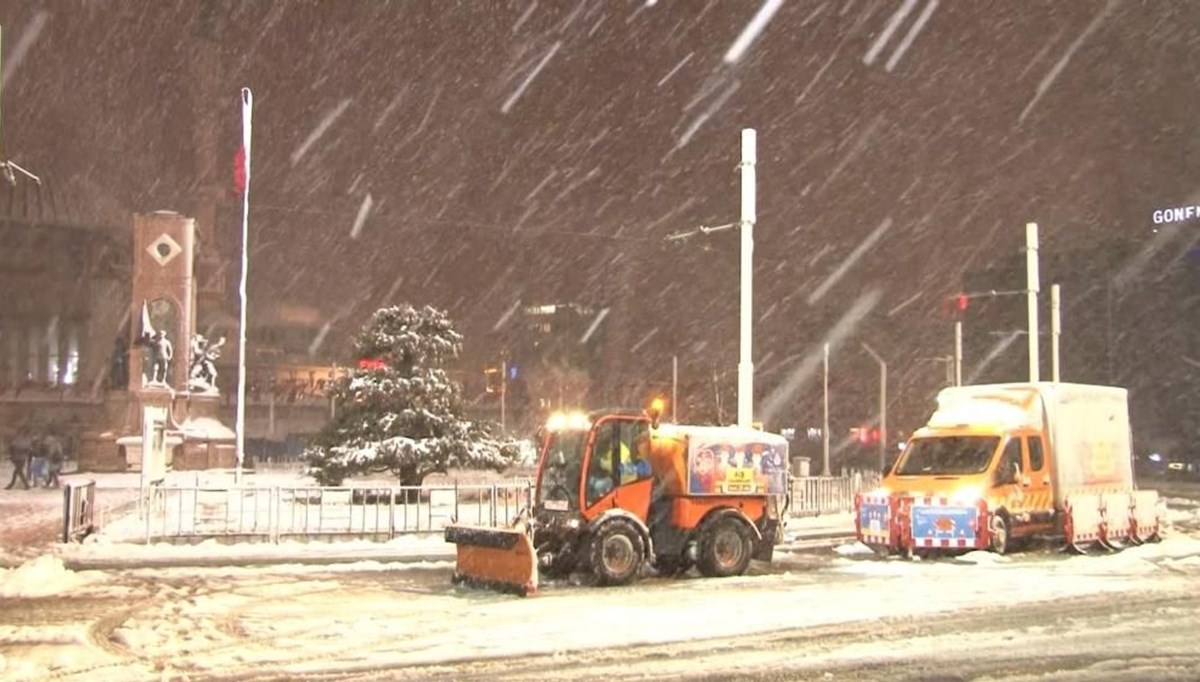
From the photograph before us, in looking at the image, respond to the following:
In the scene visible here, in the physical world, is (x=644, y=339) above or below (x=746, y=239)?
above

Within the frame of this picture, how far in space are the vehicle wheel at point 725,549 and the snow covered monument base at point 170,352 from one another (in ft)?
103

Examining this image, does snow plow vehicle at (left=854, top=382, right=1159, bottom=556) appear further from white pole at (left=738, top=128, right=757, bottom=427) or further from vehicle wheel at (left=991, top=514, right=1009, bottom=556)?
Answer: white pole at (left=738, top=128, right=757, bottom=427)

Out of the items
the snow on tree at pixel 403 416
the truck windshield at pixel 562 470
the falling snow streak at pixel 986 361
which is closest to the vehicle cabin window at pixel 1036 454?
the truck windshield at pixel 562 470

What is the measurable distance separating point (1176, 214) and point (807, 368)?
28.8 m

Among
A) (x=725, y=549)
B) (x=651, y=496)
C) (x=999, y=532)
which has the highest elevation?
(x=651, y=496)

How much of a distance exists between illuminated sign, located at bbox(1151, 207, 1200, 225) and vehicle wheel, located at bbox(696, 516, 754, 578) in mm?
74813

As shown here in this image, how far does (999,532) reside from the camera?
1862 centimetres

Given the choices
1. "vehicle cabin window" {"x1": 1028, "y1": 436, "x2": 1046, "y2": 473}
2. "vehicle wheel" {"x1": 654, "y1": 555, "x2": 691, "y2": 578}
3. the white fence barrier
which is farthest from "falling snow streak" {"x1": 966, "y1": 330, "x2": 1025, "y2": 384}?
"vehicle wheel" {"x1": 654, "y1": 555, "x2": 691, "y2": 578}

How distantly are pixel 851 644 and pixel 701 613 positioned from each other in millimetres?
2287

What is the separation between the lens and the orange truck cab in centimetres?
1538

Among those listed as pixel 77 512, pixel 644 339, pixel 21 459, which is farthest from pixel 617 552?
pixel 644 339

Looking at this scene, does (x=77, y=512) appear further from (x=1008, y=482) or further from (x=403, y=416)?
(x=1008, y=482)

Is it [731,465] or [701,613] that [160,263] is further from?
[701,613]

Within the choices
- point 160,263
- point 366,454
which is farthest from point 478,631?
point 160,263
